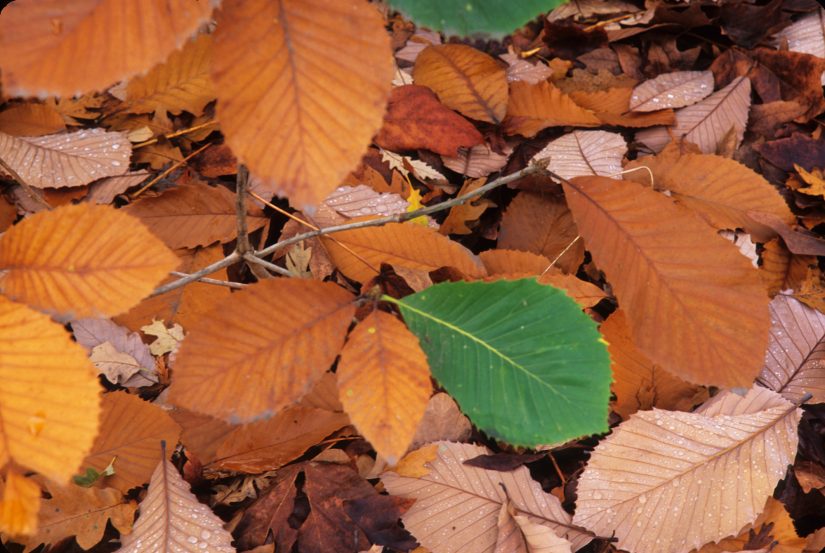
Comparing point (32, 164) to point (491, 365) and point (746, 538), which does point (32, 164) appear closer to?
point (491, 365)

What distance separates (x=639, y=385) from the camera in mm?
1246

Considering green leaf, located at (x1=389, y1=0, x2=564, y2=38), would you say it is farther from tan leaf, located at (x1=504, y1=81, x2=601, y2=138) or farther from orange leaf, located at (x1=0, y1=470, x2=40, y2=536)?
tan leaf, located at (x1=504, y1=81, x2=601, y2=138)

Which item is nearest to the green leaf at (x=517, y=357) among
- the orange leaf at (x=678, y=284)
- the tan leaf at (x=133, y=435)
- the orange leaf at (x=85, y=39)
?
the orange leaf at (x=678, y=284)

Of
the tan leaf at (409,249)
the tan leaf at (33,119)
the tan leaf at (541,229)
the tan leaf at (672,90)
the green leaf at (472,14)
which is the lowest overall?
the tan leaf at (541,229)

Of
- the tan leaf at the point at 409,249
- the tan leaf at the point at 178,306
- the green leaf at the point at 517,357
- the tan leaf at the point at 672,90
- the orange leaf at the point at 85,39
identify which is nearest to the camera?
the orange leaf at the point at 85,39

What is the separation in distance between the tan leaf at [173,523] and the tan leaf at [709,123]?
4.36 ft

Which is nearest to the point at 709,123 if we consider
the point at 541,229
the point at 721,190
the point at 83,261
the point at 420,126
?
the point at 721,190

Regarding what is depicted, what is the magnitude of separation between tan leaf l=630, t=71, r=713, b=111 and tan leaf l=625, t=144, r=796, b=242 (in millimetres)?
309

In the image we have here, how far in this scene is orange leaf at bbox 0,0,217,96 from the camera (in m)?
0.55

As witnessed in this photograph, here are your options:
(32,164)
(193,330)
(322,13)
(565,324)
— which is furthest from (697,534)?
(32,164)

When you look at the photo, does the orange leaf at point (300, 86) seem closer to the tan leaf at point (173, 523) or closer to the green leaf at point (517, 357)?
the green leaf at point (517, 357)

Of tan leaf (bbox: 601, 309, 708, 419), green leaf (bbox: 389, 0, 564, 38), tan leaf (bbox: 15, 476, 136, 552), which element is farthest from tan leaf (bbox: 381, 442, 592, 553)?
green leaf (bbox: 389, 0, 564, 38)

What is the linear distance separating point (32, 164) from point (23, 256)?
33.5 inches

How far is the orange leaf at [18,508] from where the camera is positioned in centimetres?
57
